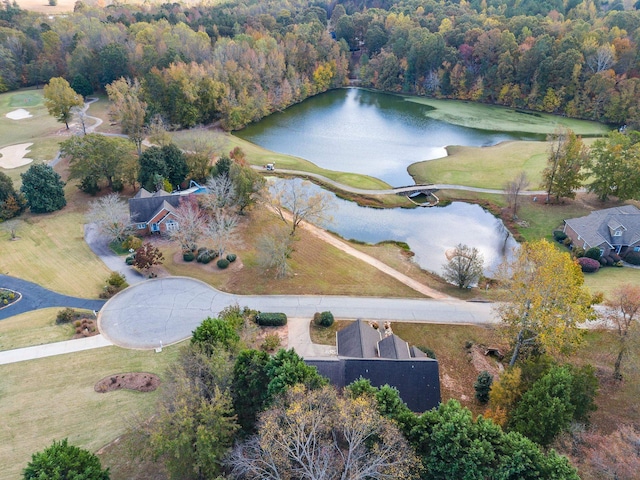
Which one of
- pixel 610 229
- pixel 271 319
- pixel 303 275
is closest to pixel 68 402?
pixel 271 319

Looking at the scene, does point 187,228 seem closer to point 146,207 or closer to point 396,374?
point 146,207

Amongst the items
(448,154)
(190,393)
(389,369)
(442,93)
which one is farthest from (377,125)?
(190,393)

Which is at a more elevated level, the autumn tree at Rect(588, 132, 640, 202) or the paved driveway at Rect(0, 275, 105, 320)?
the autumn tree at Rect(588, 132, 640, 202)

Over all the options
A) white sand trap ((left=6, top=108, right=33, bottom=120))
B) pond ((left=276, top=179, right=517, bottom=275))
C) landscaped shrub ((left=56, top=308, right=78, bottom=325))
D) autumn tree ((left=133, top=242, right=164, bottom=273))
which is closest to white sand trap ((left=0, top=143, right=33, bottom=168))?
white sand trap ((left=6, top=108, right=33, bottom=120))

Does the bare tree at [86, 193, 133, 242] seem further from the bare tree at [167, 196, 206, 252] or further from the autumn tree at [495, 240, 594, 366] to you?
the autumn tree at [495, 240, 594, 366]

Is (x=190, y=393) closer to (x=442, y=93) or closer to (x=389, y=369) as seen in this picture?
(x=389, y=369)

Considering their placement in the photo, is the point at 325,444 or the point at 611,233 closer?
the point at 325,444

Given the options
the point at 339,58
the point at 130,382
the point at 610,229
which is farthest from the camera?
the point at 339,58
